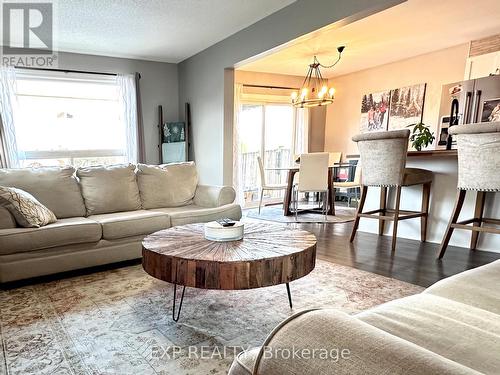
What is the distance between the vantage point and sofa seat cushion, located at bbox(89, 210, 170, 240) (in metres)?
2.65

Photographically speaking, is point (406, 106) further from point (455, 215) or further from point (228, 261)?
point (228, 261)

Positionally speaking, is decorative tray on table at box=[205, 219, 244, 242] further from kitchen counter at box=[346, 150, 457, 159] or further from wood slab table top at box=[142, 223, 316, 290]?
kitchen counter at box=[346, 150, 457, 159]

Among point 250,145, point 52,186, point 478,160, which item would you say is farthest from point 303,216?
point 52,186

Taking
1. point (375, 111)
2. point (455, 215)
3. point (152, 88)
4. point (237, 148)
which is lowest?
point (455, 215)

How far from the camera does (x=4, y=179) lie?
8.98 ft

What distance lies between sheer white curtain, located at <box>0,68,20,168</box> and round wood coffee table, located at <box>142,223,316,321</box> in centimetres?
349

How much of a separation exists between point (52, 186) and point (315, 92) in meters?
5.15

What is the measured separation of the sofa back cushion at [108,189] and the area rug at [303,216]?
2.17 m

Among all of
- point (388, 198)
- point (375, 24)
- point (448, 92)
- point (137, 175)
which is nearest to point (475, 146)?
point (388, 198)

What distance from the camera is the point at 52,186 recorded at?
2898 millimetres

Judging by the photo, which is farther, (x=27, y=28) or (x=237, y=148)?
(x=237, y=148)

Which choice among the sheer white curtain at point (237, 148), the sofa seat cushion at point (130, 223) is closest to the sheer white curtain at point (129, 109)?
the sheer white curtain at point (237, 148)

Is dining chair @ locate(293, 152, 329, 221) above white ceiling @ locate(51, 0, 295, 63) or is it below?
below

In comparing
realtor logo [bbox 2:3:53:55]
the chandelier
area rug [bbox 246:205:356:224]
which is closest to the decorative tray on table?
area rug [bbox 246:205:356:224]
